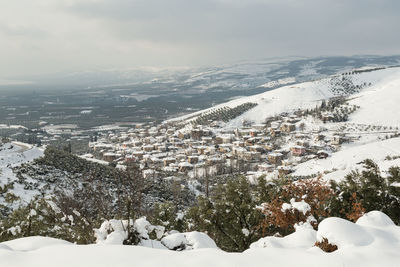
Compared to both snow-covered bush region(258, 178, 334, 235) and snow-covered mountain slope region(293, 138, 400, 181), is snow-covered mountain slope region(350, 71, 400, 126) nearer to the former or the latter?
snow-covered mountain slope region(293, 138, 400, 181)

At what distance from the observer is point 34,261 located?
16.6 ft

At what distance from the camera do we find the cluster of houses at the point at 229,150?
58219 mm

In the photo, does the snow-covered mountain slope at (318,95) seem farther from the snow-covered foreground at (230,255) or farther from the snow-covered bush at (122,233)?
the snow-covered bush at (122,233)

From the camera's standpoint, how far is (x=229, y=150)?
72.9m

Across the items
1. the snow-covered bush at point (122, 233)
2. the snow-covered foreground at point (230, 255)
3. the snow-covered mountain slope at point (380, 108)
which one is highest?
the snow-covered foreground at point (230, 255)

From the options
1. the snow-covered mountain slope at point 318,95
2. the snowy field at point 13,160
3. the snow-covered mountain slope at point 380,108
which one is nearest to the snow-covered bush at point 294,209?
the snowy field at point 13,160

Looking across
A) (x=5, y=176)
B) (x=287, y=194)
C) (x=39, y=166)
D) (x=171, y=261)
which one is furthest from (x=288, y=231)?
(x=39, y=166)

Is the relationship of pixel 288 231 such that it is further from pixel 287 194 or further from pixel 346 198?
pixel 346 198

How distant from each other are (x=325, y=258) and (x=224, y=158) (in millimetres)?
61414

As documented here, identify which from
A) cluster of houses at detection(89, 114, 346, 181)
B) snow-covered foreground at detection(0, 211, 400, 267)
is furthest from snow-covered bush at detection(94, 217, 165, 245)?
cluster of houses at detection(89, 114, 346, 181)

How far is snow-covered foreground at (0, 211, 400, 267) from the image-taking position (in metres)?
4.76

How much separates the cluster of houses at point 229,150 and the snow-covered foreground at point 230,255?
135 ft

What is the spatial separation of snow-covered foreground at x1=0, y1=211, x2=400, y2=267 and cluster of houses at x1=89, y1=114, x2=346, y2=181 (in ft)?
135

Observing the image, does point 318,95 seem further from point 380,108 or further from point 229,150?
point 229,150
